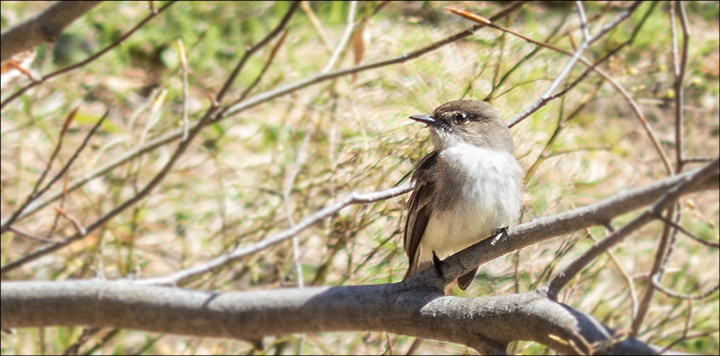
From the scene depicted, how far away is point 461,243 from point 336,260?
172 centimetres

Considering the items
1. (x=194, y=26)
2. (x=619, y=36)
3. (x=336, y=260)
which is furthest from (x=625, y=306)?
(x=194, y=26)

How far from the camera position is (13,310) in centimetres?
325

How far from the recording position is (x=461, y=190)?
7.86 feet

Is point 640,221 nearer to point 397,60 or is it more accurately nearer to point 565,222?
point 565,222

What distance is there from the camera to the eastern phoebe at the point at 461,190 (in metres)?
2.27

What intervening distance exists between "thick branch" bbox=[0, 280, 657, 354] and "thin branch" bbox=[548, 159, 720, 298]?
0.16 metres

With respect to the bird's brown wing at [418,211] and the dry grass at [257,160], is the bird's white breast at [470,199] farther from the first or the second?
the dry grass at [257,160]

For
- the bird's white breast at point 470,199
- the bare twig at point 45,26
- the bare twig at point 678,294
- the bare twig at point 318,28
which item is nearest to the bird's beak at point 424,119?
the bird's white breast at point 470,199

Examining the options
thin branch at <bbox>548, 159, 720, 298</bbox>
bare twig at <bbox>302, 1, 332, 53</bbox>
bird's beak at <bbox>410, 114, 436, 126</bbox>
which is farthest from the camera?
bare twig at <bbox>302, 1, 332, 53</bbox>

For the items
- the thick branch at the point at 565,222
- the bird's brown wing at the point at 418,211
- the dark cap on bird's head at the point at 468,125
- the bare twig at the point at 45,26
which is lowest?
the thick branch at the point at 565,222

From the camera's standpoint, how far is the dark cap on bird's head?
2021 millimetres

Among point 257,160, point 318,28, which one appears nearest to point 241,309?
point 257,160

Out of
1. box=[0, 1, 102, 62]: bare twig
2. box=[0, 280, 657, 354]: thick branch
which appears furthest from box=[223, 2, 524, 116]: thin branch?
box=[0, 1, 102, 62]: bare twig

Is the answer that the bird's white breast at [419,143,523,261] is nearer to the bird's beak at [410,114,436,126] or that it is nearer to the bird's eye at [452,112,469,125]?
the bird's eye at [452,112,469,125]
